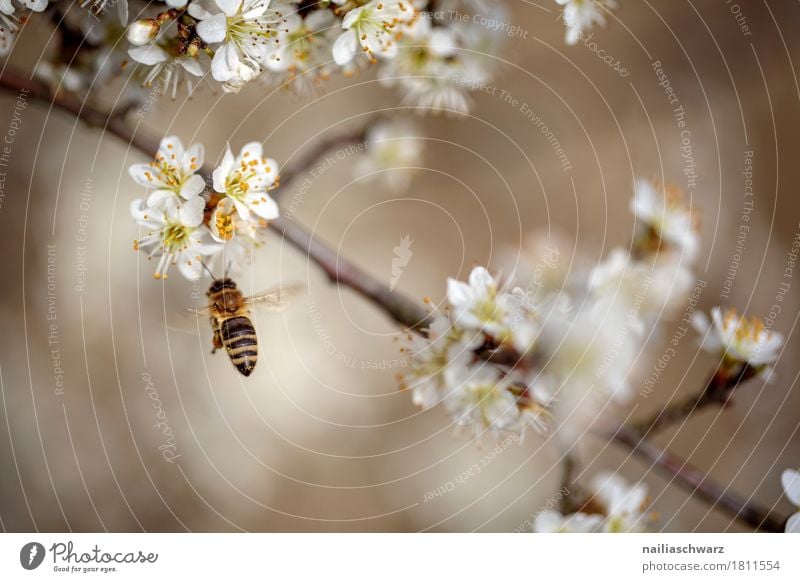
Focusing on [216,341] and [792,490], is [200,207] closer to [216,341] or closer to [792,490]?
[216,341]

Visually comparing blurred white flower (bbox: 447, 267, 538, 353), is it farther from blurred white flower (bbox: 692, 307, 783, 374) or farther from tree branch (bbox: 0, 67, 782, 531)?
Result: blurred white flower (bbox: 692, 307, 783, 374)

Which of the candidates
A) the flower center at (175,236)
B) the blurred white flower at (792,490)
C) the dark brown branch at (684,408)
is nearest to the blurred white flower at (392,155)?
the flower center at (175,236)

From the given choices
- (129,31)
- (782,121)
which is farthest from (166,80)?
(782,121)

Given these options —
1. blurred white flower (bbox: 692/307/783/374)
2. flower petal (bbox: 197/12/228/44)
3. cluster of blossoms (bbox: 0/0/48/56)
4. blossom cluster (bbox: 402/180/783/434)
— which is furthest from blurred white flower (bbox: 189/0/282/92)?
blurred white flower (bbox: 692/307/783/374)

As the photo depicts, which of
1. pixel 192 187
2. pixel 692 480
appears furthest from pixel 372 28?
pixel 692 480

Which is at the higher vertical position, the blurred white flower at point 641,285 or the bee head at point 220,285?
the bee head at point 220,285

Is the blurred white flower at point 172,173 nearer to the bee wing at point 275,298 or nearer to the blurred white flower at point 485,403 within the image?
the bee wing at point 275,298
